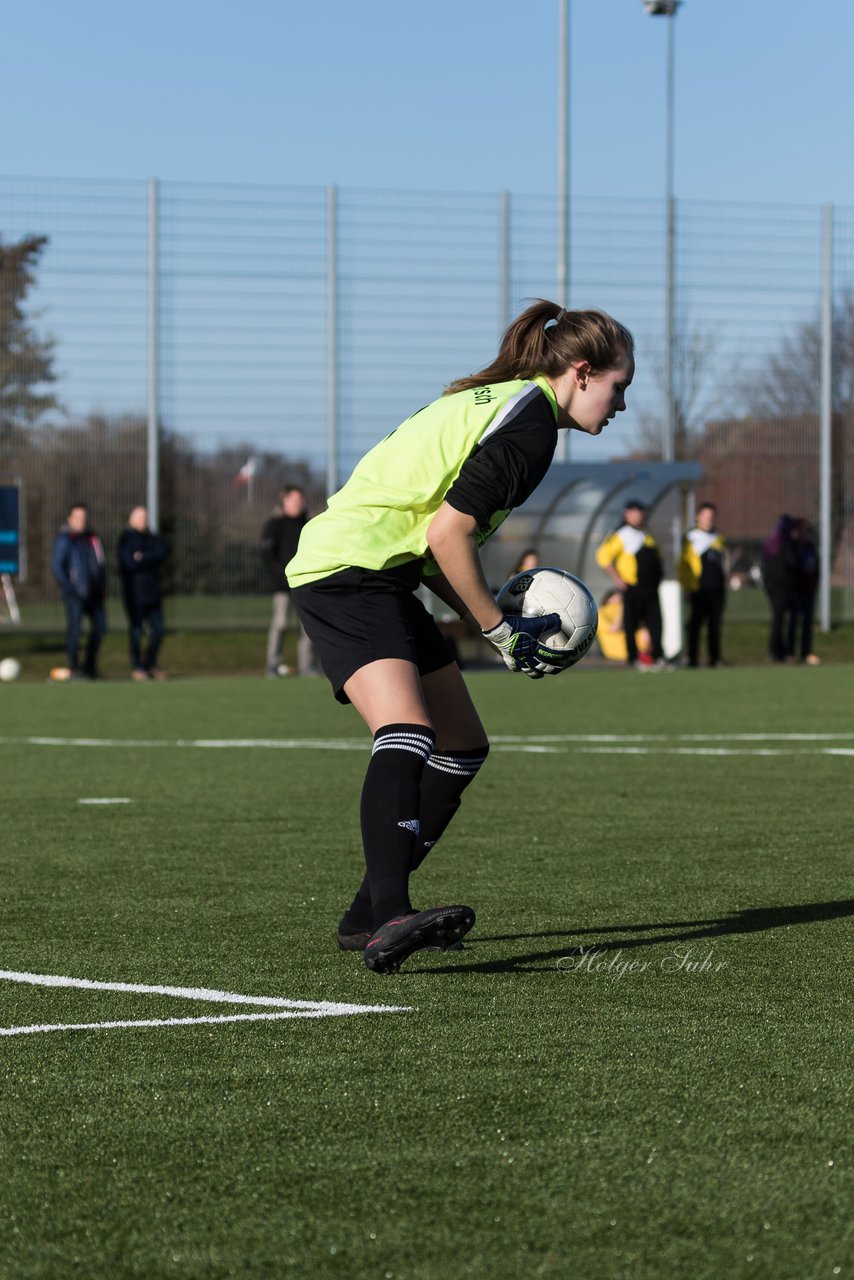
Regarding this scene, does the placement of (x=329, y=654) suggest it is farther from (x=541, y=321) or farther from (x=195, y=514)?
(x=195, y=514)

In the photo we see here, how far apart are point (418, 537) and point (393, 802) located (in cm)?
69

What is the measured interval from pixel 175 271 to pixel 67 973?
23.9 metres

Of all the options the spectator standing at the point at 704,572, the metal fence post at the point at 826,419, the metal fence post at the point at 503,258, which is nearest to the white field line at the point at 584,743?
the spectator standing at the point at 704,572

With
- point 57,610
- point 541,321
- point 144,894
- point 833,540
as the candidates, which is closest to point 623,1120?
point 541,321

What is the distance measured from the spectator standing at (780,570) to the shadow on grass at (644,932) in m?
19.1

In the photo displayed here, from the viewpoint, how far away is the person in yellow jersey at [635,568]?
23.0 metres

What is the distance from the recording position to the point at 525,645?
520 cm

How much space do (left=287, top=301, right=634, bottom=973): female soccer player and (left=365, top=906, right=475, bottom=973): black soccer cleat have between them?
8cm

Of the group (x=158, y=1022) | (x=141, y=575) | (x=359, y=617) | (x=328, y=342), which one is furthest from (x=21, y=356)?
(x=158, y=1022)

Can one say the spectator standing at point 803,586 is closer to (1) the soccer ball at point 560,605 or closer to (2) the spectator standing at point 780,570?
(2) the spectator standing at point 780,570

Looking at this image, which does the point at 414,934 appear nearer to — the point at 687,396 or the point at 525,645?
the point at 525,645

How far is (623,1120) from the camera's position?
3.57m

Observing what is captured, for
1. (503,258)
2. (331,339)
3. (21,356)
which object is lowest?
(21,356)

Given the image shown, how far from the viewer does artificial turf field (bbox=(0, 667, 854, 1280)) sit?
2.96 meters
